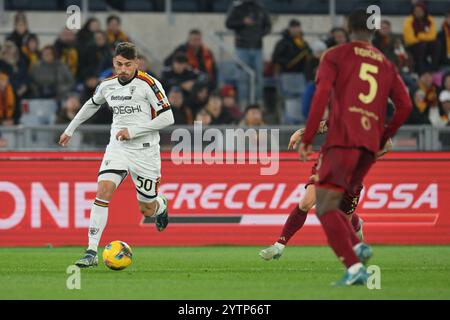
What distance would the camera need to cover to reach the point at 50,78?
64.7 feet

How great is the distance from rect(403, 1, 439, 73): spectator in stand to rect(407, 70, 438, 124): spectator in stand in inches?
32.1

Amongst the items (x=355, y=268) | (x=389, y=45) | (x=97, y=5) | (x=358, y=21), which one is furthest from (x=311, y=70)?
(x=355, y=268)

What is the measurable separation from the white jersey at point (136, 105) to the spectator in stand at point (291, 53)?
8617 mm

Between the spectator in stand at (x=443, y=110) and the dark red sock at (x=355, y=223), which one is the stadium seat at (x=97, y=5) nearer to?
the spectator in stand at (x=443, y=110)

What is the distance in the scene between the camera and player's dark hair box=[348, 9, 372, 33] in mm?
9227

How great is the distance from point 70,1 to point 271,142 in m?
7.48

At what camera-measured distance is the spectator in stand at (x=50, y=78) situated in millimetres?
19672

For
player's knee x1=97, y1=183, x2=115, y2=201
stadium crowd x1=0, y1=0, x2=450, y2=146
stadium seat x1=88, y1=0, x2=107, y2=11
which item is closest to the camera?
player's knee x1=97, y1=183, x2=115, y2=201

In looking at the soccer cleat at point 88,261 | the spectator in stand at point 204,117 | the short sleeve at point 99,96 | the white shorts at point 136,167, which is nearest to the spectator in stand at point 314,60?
the spectator in stand at point 204,117

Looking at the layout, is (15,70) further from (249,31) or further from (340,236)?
(340,236)

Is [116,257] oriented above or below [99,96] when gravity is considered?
below

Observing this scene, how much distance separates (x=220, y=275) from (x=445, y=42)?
1195cm

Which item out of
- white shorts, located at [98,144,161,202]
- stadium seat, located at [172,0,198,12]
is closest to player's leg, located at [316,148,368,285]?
white shorts, located at [98,144,161,202]

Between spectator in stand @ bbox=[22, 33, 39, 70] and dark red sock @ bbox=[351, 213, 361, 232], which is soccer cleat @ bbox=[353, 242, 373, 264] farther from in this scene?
spectator in stand @ bbox=[22, 33, 39, 70]
